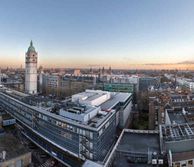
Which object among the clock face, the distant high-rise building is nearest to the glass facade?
the distant high-rise building

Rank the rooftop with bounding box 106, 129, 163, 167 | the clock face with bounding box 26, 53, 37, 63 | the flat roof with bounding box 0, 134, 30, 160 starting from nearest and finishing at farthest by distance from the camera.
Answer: the rooftop with bounding box 106, 129, 163, 167
the flat roof with bounding box 0, 134, 30, 160
the clock face with bounding box 26, 53, 37, 63

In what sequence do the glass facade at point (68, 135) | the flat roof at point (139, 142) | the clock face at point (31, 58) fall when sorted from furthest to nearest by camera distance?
the clock face at point (31, 58)
the glass facade at point (68, 135)
the flat roof at point (139, 142)

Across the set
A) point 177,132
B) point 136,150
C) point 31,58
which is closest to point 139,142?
point 136,150

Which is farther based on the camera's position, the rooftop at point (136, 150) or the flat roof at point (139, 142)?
the flat roof at point (139, 142)

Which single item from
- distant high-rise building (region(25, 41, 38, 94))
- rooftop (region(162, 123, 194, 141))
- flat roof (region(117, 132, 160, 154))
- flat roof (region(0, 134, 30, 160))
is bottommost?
flat roof (region(0, 134, 30, 160))

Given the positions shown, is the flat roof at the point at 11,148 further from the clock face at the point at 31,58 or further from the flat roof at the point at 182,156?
the clock face at the point at 31,58

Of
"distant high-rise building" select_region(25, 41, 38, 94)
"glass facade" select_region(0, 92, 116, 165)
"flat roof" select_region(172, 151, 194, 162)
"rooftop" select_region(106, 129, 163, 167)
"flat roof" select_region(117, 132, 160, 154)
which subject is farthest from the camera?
"distant high-rise building" select_region(25, 41, 38, 94)

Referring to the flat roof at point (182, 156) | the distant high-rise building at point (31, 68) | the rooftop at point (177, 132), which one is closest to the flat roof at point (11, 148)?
the rooftop at point (177, 132)

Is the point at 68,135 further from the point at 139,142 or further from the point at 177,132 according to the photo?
the point at 177,132

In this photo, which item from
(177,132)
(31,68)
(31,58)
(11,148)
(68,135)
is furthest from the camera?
(31,68)

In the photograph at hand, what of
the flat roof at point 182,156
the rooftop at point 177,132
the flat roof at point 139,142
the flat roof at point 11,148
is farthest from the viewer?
the flat roof at point 11,148

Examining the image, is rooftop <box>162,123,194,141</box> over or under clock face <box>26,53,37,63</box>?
under

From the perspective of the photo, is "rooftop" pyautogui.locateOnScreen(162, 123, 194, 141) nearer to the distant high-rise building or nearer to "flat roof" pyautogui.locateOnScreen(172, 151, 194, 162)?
"flat roof" pyautogui.locateOnScreen(172, 151, 194, 162)
